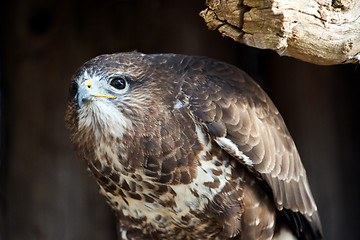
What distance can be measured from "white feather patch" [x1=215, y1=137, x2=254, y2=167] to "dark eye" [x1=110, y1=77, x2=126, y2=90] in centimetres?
62

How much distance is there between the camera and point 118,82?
9.46ft

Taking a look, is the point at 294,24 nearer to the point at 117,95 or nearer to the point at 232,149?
the point at 232,149

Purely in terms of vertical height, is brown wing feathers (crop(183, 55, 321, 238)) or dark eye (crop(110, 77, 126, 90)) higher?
dark eye (crop(110, 77, 126, 90))

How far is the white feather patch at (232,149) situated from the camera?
2951mm

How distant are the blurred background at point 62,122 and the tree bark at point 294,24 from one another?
266 cm

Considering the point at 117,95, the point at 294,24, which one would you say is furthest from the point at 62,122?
the point at 294,24

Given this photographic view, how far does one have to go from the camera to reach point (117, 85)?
289 centimetres

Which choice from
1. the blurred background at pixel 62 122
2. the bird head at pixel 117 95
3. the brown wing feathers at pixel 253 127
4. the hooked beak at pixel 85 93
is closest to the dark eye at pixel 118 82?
the bird head at pixel 117 95

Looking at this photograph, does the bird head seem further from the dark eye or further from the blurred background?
the blurred background

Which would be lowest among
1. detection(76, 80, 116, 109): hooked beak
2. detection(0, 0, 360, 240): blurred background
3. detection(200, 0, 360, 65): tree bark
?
detection(0, 0, 360, 240): blurred background

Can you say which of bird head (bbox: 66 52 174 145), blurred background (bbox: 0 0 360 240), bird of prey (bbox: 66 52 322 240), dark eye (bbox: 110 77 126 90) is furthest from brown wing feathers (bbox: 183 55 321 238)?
blurred background (bbox: 0 0 360 240)

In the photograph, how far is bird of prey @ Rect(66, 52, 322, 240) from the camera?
2.92 m

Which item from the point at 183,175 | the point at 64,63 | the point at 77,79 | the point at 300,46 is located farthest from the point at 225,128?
the point at 64,63

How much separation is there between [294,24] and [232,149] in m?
0.85
